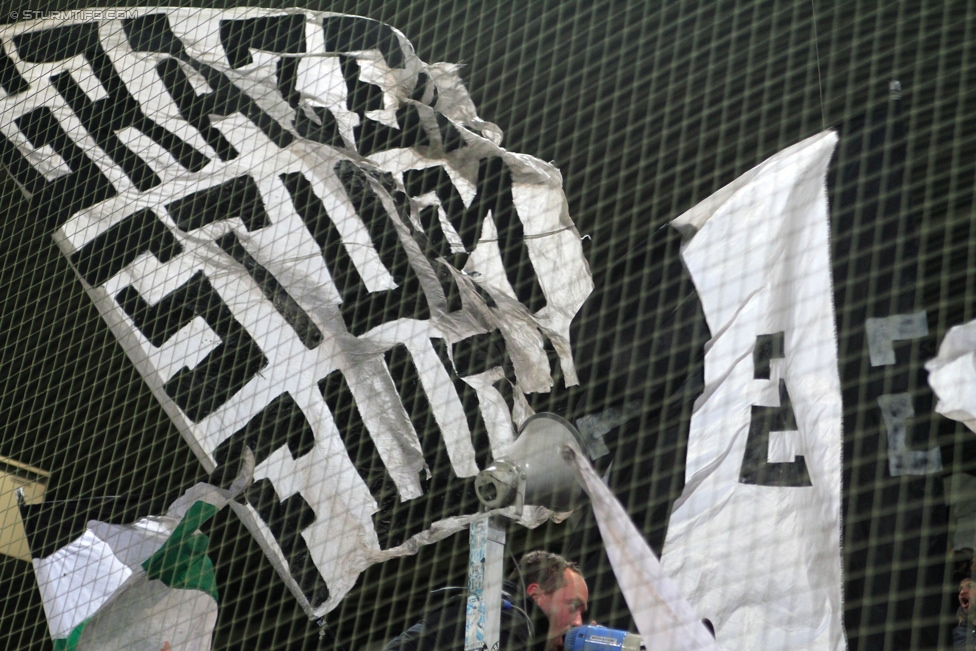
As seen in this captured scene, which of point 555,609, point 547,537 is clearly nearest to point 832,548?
point 555,609

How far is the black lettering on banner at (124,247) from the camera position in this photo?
7.78ft

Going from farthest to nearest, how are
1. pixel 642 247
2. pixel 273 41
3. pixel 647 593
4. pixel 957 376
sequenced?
pixel 273 41 → pixel 642 247 → pixel 957 376 → pixel 647 593

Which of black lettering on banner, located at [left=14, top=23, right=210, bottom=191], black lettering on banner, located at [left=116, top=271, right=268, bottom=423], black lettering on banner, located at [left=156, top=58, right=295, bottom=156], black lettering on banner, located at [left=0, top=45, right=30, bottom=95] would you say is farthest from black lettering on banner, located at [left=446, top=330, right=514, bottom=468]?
black lettering on banner, located at [left=0, top=45, right=30, bottom=95]

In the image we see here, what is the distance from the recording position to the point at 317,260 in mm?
2279

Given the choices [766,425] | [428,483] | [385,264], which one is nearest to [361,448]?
[428,483]

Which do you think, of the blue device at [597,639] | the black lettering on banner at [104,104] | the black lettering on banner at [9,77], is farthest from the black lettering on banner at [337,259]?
the blue device at [597,639]

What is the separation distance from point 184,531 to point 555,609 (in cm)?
95

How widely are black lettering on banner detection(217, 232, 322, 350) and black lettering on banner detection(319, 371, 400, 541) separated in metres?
0.10

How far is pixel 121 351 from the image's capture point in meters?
2.43

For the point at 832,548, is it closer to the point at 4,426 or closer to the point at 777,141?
the point at 777,141

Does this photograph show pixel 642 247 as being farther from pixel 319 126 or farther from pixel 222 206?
pixel 222 206

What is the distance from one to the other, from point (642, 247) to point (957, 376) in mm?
679

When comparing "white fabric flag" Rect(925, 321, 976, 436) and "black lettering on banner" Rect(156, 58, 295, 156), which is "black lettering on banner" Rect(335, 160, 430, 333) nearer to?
"black lettering on banner" Rect(156, 58, 295, 156)

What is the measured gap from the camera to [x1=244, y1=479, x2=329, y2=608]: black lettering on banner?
6.90 feet
